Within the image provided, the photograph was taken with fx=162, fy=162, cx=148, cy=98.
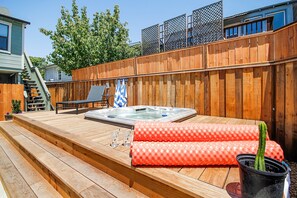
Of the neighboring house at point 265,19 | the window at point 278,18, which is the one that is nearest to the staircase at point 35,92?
the neighboring house at point 265,19

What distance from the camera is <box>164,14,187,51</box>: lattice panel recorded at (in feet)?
25.2

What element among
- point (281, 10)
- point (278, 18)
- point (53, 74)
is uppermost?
point (281, 10)

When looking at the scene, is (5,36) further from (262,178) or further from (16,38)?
(262,178)

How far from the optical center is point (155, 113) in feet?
14.9

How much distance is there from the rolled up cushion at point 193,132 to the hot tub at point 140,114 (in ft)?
4.04

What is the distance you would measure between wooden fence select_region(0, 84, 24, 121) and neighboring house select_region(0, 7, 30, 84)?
128 cm

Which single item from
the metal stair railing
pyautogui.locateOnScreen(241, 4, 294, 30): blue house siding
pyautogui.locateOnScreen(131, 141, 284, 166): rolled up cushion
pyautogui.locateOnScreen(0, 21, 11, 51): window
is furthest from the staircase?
pyautogui.locateOnScreen(241, 4, 294, 30): blue house siding

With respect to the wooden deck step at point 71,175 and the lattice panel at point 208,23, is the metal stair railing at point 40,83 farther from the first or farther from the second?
the lattice panel at point 208,23

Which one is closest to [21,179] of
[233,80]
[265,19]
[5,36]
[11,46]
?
[233,80]

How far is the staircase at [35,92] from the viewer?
7.16 m

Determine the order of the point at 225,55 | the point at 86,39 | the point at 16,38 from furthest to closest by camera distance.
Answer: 1. the point at 86,39
2. the point at 16,38
3. the point at 225,55

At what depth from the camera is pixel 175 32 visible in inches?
314

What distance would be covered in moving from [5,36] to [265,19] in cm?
1366

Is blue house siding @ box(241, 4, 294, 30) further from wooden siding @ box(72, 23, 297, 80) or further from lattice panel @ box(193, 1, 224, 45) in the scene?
wooden siding @ box(72, 23, 297, 80)
